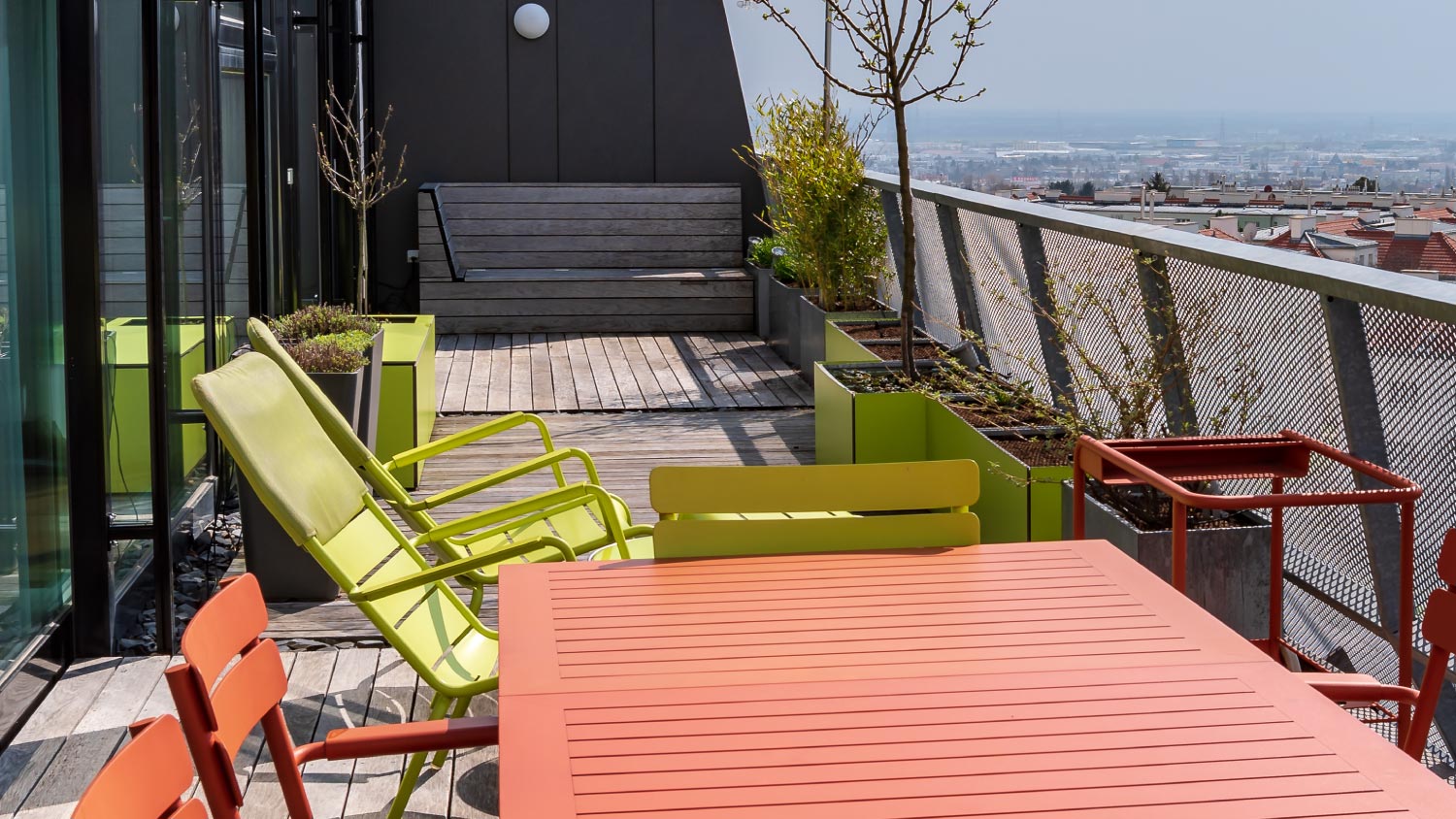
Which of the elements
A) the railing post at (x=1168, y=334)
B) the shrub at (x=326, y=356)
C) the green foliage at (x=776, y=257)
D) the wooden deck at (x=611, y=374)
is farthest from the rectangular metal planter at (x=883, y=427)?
the green foliage at (x=776, y=257)

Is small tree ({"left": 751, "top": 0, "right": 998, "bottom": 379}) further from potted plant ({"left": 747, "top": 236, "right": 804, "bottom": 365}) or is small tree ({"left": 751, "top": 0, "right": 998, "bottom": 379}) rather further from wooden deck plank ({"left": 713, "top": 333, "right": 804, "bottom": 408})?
potted plant ({"left": 747, "top": 236, "right": 804, "bottom": 365})

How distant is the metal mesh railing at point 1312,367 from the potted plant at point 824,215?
111 inches

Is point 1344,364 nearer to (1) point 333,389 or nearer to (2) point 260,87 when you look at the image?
(1) point 333,389

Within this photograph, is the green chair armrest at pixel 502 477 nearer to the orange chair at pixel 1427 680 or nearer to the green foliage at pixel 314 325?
the green foliage at pixel 314 325

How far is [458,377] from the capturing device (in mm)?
8633

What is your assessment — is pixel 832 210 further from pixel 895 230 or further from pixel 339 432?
pixel 339 432

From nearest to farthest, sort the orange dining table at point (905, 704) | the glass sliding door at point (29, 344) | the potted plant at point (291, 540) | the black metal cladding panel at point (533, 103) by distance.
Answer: the orange dining table at point (905, 704) → the glass sliding door at point (29, 344) → the potted plant at point (291, 540) → the black metal cladding panel at point (533, 103)

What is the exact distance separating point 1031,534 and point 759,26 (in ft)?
26.3

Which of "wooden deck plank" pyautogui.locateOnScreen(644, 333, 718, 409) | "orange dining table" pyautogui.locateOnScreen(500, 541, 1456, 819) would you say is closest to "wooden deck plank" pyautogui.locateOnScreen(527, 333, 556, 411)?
"wooden deck plank" pyautogui.locateOnScreen(644, 333, 718, 409)

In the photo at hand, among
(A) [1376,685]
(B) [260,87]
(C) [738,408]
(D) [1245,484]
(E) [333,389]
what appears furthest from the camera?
(C) [738,408]

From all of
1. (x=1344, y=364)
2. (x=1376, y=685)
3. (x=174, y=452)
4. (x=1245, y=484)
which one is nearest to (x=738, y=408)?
(x=174, y=452)

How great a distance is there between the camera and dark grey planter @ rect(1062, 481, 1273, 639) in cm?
353

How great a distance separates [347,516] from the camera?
348 centimetres

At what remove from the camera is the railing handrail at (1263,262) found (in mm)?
2912
